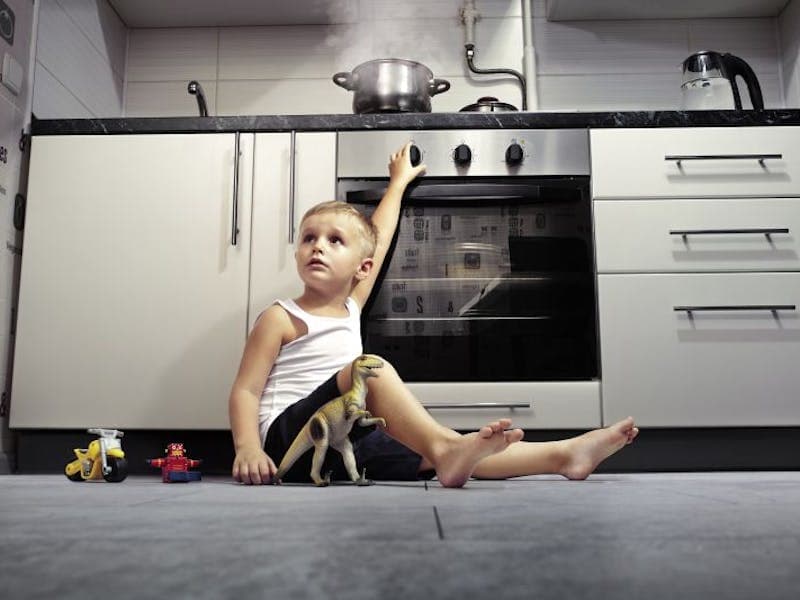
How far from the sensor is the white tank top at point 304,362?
1.58 meters

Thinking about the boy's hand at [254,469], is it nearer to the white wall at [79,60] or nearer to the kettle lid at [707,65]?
the white wall at [79,60]

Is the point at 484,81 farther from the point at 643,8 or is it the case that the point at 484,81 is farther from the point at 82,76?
the point at 82,76

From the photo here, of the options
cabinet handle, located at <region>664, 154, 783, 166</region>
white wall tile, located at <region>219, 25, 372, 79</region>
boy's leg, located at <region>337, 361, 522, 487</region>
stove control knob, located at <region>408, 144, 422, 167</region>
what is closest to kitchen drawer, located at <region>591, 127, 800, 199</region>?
cabinet handle, located at <region>664, 154, 783, 166</region>

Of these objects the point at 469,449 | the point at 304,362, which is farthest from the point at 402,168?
the point at 469,449

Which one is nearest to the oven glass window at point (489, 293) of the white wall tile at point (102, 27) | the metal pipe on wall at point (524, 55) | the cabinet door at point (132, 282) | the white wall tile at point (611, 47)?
the cabinet door at point (132, 282)

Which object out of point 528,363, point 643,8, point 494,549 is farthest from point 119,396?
point 643,8

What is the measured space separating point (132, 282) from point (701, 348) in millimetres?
1460

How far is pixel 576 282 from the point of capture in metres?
1.90

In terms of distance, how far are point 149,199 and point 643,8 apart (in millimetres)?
1764

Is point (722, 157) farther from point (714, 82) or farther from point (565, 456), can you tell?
point (565, 456)

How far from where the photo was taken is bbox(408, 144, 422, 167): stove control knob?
1.95 metres

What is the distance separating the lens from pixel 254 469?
4.55ft

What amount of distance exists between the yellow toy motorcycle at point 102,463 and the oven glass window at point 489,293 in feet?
2.11

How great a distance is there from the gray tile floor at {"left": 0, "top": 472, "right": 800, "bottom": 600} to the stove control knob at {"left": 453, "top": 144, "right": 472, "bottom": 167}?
1.20m
